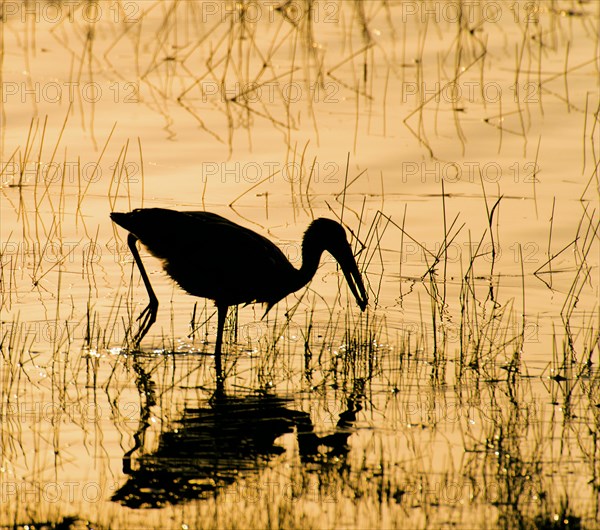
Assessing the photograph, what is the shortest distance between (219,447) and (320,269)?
4.26 meters

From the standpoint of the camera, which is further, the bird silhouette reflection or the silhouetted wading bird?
the silhouetted wading bird

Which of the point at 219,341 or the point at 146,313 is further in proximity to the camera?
the point at 146,313

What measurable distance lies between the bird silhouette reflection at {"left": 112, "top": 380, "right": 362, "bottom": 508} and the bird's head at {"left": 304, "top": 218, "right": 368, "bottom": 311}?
186 cm

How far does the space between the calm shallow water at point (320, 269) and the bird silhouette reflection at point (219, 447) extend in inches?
0.7

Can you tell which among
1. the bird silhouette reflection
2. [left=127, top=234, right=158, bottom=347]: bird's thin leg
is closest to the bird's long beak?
[left=127, top=234, right=158, bottom=347]: bird's thin leg

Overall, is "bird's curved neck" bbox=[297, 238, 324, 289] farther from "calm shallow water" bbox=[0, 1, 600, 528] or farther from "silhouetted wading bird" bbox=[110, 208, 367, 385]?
"calm shallow water" bbox=[0, 1, 600, 528]

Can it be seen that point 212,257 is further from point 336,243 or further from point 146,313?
point 336,243

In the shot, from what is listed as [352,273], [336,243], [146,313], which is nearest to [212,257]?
[146,313]

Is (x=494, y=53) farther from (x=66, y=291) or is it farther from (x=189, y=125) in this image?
(x=66, y=291)

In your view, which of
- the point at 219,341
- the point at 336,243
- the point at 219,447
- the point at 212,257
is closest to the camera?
the point at 219,447

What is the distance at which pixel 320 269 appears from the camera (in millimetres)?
10961

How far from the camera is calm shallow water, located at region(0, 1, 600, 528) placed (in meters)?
6.46

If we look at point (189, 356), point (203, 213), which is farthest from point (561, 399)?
point (203, 213)

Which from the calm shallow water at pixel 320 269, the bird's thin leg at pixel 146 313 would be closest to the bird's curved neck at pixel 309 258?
the calm shallow water at pixel 320 269
